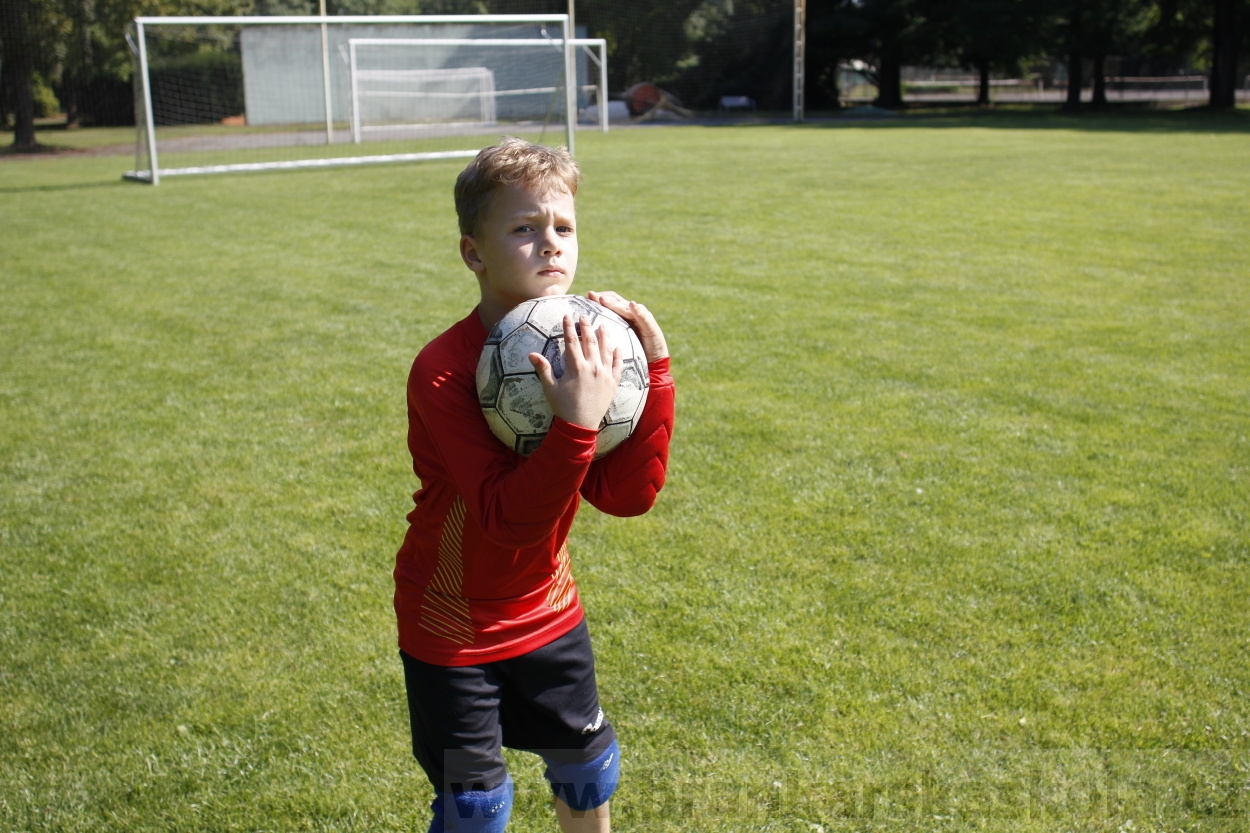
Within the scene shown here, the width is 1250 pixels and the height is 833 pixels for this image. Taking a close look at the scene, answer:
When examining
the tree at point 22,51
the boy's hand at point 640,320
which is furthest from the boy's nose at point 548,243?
the tree at point 22,51

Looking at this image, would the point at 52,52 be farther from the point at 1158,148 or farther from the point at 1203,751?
the point at 1203,751

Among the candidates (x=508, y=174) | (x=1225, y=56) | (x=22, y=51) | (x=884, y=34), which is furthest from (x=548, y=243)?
(x=884, y=34)

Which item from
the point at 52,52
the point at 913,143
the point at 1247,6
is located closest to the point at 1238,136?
the point at 913,143

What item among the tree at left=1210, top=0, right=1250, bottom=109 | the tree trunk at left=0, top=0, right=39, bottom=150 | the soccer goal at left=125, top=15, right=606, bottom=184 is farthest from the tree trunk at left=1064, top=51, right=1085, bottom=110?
the tree trunk at left=0, top=0, right=39, bottom=150

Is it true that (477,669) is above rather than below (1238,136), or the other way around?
below

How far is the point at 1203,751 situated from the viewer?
3.18 metres

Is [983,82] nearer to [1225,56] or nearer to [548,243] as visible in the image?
[1225,56]

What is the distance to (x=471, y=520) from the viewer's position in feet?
7.25

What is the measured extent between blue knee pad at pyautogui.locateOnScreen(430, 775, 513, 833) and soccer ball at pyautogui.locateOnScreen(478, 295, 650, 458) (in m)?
0.76

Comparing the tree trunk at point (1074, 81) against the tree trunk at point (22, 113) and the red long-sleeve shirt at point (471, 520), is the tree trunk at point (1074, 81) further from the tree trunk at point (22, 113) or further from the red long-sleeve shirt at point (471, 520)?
the red long-sleeve shirt at point (471, 520)

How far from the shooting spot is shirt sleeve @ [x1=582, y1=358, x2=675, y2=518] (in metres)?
2.24

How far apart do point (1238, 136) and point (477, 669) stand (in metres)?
29.5

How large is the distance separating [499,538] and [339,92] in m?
34.1

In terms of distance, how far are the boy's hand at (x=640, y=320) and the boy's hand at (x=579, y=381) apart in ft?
0.72
